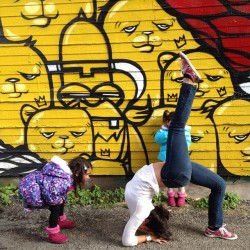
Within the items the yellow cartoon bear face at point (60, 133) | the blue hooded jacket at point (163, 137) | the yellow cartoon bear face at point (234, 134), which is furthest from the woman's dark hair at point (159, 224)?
the yellow cartoon bear face at point (60, 133)

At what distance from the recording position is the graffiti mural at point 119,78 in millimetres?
4457

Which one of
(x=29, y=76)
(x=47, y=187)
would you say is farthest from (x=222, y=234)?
(x=29, y=76)

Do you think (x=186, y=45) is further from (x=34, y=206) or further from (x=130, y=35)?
(x=34, y=206)

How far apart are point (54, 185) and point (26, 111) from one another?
1420mm

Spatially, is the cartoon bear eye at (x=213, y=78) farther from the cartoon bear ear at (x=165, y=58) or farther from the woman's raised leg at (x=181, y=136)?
the woman's raised leg at (x=181, y=136)

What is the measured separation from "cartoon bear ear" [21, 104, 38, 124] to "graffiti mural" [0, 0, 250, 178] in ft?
0.04

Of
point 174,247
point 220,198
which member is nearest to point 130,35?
point 220,198

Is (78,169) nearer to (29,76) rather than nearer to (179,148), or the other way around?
(179,148)

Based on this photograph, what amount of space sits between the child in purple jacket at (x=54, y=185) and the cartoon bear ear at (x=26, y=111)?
46.2 inches

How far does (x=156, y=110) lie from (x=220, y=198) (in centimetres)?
134

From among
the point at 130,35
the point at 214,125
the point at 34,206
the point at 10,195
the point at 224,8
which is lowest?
the point at 10,195

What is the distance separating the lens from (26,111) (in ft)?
15.9

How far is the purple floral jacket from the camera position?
3764mm

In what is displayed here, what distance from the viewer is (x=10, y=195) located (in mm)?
4961
